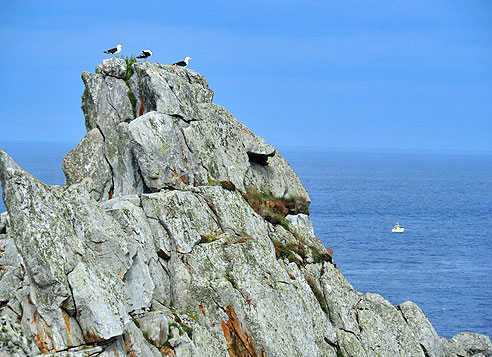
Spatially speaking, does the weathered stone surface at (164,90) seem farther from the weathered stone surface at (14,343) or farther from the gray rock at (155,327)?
the weathered stone surface at (14,343)

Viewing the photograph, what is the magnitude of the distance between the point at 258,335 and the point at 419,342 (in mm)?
15276

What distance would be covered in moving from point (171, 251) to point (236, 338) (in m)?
5.16

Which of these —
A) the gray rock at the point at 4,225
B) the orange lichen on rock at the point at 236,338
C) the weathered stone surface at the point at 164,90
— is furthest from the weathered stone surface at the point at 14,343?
the weathered stone surface at the point at 164,90

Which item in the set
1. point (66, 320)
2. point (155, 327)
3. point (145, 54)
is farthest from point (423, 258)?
point (66, 320)

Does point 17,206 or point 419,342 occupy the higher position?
point 17,206

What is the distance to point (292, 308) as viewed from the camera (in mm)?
35750

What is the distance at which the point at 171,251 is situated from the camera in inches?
1342

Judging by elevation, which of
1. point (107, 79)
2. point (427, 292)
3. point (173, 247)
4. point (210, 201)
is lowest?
point (427, 292)

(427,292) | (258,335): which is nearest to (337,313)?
(258,335)

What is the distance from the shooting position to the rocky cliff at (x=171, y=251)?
85.0 feet

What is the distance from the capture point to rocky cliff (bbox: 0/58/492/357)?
25906 mm

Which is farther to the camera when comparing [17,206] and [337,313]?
[337,313]

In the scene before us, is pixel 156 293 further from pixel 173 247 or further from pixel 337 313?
pixel 337 313

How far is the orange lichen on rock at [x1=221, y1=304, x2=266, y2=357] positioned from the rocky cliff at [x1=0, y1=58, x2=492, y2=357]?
5 centimetres
